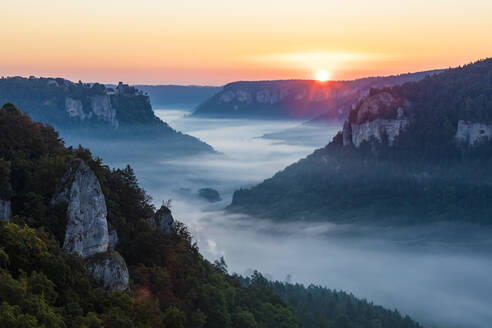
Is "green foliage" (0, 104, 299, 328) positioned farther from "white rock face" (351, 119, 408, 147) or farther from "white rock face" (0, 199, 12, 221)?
"white rock face" (351, 119, 408, 147)

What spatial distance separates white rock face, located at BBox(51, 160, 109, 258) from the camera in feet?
109

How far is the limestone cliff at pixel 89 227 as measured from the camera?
32656 millimetres

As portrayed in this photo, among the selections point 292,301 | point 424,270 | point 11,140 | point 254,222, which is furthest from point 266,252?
point 11,140

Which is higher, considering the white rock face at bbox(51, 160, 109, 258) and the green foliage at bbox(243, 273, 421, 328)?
the white rock face at bbox(51, 160, 109, 258)

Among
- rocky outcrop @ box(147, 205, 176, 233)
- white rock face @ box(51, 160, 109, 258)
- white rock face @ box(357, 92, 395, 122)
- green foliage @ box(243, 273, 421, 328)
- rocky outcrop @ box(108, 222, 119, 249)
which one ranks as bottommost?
green foliage @ box(243, 273, 421, 328)

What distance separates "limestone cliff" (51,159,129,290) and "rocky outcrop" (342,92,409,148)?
136919mm

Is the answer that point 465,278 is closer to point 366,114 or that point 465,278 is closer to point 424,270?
point 424,270

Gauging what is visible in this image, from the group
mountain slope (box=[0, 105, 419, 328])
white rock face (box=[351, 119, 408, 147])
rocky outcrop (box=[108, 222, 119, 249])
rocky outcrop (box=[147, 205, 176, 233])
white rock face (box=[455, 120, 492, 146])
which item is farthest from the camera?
white rock face (box=[351, 119, 408, 147])

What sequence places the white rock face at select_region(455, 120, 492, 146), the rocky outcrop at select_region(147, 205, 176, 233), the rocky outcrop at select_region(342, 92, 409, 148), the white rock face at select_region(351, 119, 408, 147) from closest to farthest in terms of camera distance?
1. the rocky outcrop at select_region(147, 205, 176, 233)
2. the white rock face at select_region(455, 120, 492, 146)
3. the rocky outcrop at select_region(342, 92, 409, 148)
4. the white rock face at select_region(351, 119, 408, 147)

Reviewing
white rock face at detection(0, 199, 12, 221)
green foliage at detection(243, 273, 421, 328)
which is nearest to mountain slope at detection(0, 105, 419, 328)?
white rock face at detection(0, 199, 12, 221)

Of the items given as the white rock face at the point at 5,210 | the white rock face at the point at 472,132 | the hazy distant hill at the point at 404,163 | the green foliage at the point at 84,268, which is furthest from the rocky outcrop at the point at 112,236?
the white rock face at the point at 472,132

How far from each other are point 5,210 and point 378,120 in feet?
466

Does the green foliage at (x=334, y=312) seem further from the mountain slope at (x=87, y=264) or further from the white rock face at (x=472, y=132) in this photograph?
the white rock face at (x=472, y=132)

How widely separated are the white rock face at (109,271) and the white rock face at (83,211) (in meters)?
0.65
